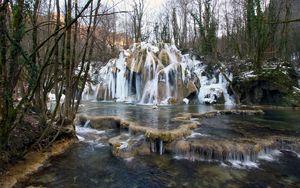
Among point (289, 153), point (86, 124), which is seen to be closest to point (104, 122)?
point (86, 124)

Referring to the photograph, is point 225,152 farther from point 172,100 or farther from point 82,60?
point 172,100

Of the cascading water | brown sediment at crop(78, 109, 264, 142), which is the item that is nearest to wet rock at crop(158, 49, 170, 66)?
the cascading water

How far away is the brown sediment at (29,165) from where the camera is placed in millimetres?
5363

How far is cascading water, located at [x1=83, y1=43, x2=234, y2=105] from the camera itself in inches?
854

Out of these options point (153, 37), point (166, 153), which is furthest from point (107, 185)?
point (153, 37)

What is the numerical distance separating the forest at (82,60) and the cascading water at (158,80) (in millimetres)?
141

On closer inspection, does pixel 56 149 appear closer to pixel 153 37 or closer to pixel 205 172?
pixel 205 172

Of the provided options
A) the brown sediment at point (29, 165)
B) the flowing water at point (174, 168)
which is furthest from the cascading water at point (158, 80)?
the brown sediment at point (29, 165)

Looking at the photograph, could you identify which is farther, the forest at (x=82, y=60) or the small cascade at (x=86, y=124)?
the small cascade at (x=86, y=124)

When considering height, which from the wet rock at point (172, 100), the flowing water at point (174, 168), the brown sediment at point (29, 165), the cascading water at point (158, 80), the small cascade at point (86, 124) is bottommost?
the flowing water at point (174, 168)

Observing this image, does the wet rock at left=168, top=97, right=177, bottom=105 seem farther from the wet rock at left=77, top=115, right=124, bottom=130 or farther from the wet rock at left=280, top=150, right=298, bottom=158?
the wet rock at left=280, top=150, right=298, bottom=158

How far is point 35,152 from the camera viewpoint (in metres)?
7.29

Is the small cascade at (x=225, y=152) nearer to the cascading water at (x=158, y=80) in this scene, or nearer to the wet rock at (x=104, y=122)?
the wet rock at (x=104, y=122)

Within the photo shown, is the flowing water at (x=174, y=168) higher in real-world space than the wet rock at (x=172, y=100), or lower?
lower
